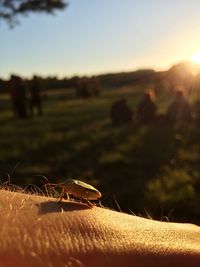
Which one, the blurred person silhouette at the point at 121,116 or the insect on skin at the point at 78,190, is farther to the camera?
the blurred person silhouette at the point at 121,116

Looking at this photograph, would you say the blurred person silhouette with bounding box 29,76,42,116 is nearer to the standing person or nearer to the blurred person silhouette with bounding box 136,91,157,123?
the standing person

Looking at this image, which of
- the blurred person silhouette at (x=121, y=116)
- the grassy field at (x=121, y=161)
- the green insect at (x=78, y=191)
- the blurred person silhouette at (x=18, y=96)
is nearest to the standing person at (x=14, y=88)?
the blurred person silhouette at (x=18, y=96)

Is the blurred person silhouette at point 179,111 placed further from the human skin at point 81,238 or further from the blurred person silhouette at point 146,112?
the human skin at point 81,238

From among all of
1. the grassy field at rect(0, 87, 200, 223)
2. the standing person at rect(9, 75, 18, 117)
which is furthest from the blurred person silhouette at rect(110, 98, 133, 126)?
the standing person at rect(9, 75, 18, 117)

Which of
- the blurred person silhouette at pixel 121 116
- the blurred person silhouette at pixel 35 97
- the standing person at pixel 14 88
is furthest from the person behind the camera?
the blurred person silhouette at pixel 35 97

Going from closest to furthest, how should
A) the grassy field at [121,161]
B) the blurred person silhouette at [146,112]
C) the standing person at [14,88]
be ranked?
the grassy field at [121,161]
the blurred person silhouette at [146,112]
the standing person at [14,88]

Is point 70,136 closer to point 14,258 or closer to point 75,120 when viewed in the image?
point 75,120
